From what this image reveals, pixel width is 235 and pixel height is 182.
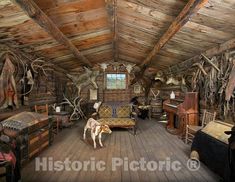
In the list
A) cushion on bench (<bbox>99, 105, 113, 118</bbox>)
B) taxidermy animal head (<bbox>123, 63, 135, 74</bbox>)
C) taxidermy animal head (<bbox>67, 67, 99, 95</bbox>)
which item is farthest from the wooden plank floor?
taxidermy animal head (<bbox>123, 63, 135, 74</bbox>)

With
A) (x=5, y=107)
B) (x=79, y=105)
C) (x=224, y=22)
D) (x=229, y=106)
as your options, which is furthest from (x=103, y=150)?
(x=79, y=105)

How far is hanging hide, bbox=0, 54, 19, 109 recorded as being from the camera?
3.44 m

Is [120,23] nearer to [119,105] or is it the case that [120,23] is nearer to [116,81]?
[119,105]

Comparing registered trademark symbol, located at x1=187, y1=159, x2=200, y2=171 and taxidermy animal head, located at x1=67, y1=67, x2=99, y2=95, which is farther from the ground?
taxidermy animal head, located at x1=67, y1=67, x2=99, y2=95

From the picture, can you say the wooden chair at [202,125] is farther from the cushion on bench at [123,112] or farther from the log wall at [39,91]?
the log wall at [39,91]

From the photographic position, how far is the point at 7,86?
356 cm

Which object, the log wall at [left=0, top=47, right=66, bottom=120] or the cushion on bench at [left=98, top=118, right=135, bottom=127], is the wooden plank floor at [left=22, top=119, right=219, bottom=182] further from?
the log wall at [left=0, top=47, right=66, bottom=120]

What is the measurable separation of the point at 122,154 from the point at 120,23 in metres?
3.03

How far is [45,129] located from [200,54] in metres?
4.47

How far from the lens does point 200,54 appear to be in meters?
4.66

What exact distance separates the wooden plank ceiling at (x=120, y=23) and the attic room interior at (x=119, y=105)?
18 mm

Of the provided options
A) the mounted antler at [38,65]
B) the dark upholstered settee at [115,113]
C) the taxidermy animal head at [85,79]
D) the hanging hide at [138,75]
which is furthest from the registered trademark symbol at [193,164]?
the taxidermy animal head at [85,79]

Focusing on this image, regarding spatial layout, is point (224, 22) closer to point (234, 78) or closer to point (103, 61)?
point (234, 78)

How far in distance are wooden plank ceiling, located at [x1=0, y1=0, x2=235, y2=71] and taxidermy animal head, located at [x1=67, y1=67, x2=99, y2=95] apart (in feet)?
10.9
